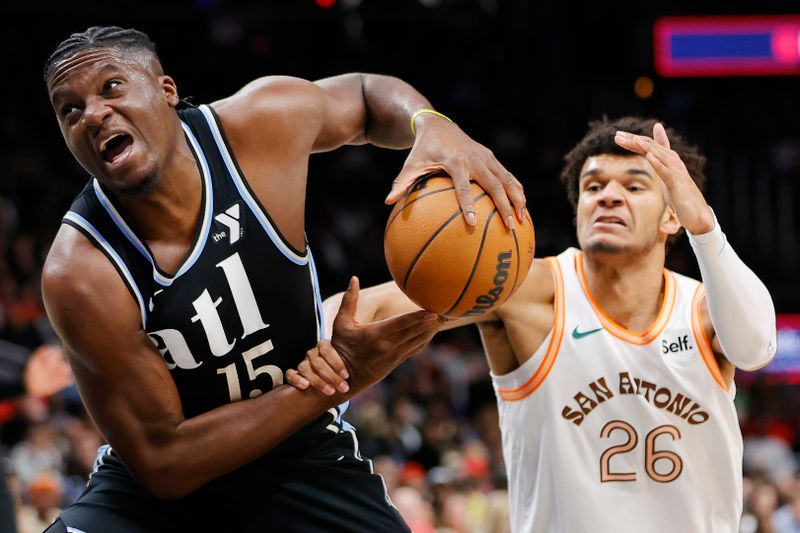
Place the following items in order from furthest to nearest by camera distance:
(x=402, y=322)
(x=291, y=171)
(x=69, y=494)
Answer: (x=69, y=494) → (x=291, y=171) → (x=402, y=322)

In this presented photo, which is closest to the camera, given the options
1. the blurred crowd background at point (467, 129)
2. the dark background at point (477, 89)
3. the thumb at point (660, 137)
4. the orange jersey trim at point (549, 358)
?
the thumb at point (660, 137)

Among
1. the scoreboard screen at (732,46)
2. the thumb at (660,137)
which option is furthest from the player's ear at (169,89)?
the scoreboard screen at (732,46)

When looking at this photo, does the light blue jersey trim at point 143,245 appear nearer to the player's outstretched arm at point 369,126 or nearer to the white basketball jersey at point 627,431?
the player's outstretched arm at point 369,126

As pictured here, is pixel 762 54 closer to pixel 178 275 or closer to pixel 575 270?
pixel 575 270

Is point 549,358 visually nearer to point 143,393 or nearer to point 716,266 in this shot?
point 716,266

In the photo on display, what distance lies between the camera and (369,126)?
3.44 m

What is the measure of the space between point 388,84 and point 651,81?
422 inches

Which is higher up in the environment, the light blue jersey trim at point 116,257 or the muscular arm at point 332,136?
the muscular arm at point 332,136

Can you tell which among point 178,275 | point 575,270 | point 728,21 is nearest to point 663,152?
point 575,270

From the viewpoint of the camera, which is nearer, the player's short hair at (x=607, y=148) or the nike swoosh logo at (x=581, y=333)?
the nike swoosh logo at (x=581, y=333)

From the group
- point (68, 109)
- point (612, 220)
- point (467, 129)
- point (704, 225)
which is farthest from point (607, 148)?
point (467, 129)

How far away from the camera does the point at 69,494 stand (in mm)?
7613

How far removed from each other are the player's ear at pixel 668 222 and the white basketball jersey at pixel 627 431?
0.28m

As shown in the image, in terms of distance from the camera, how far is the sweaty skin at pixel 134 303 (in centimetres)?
273
